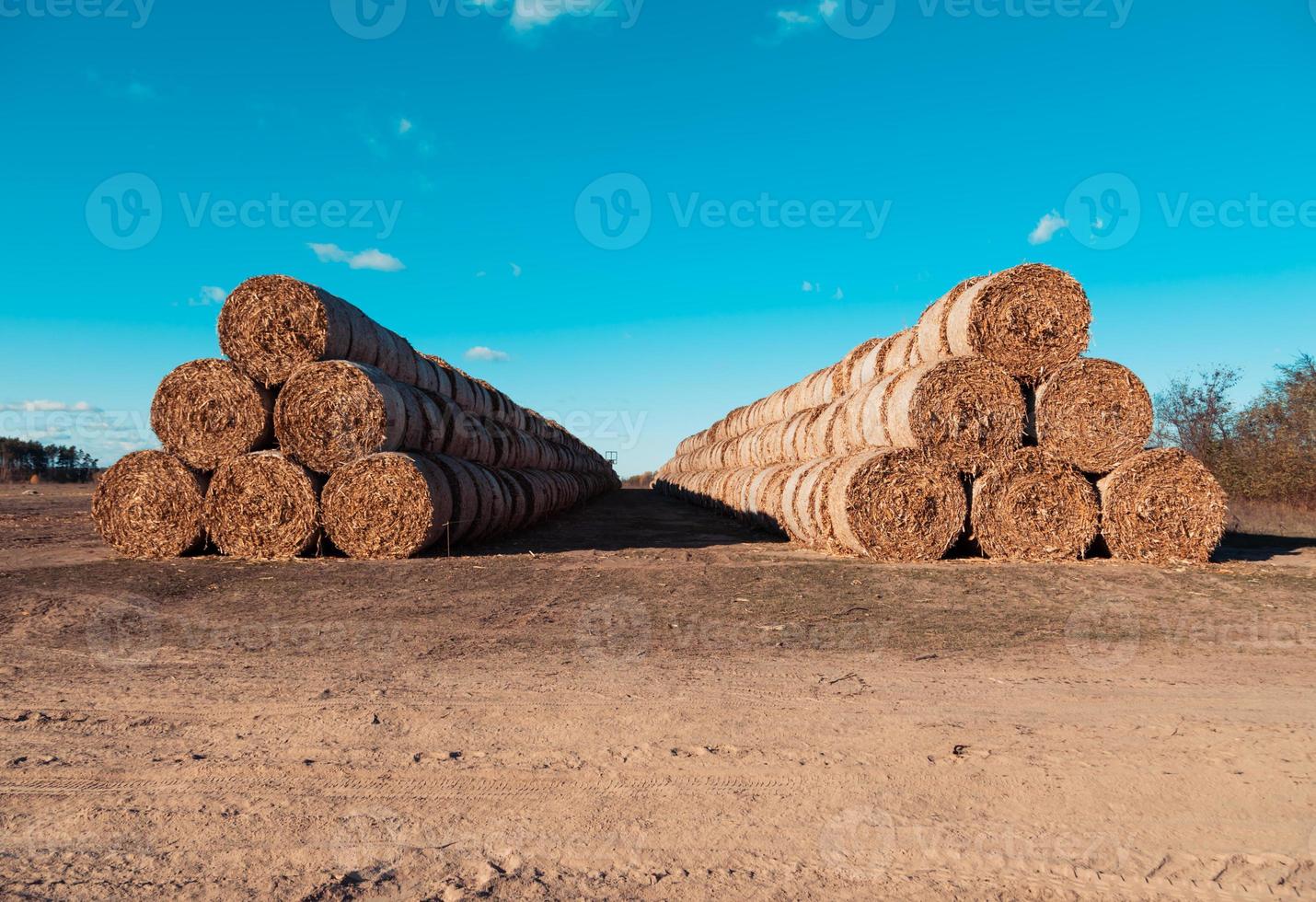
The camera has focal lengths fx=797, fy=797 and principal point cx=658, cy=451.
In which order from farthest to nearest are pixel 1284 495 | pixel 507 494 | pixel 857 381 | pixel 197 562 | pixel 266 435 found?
pixel 1284 495, pixel 857 381, pixel 507 494, pixel 266 435, pixel 197 562

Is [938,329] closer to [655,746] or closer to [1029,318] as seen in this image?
[1029,318]

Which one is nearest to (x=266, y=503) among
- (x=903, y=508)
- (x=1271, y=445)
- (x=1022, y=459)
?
(x=903, y=508)

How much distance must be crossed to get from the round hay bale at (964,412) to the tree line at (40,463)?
4378 cm

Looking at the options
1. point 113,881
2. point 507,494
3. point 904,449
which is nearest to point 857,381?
point 904,449

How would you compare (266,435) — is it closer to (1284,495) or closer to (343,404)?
(343,404)

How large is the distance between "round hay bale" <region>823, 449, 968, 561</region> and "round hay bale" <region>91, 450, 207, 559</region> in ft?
26.2

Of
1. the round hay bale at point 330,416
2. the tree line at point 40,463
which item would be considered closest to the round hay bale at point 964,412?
the round hay bale at point 330,416

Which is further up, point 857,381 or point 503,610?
point 857,381

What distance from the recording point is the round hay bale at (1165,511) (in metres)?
9.34

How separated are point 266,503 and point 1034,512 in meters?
9.23

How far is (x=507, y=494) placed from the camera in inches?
513

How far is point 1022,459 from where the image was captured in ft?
31.8

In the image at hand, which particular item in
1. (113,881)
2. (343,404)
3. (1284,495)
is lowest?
(113,881)

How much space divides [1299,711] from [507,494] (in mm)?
10667
